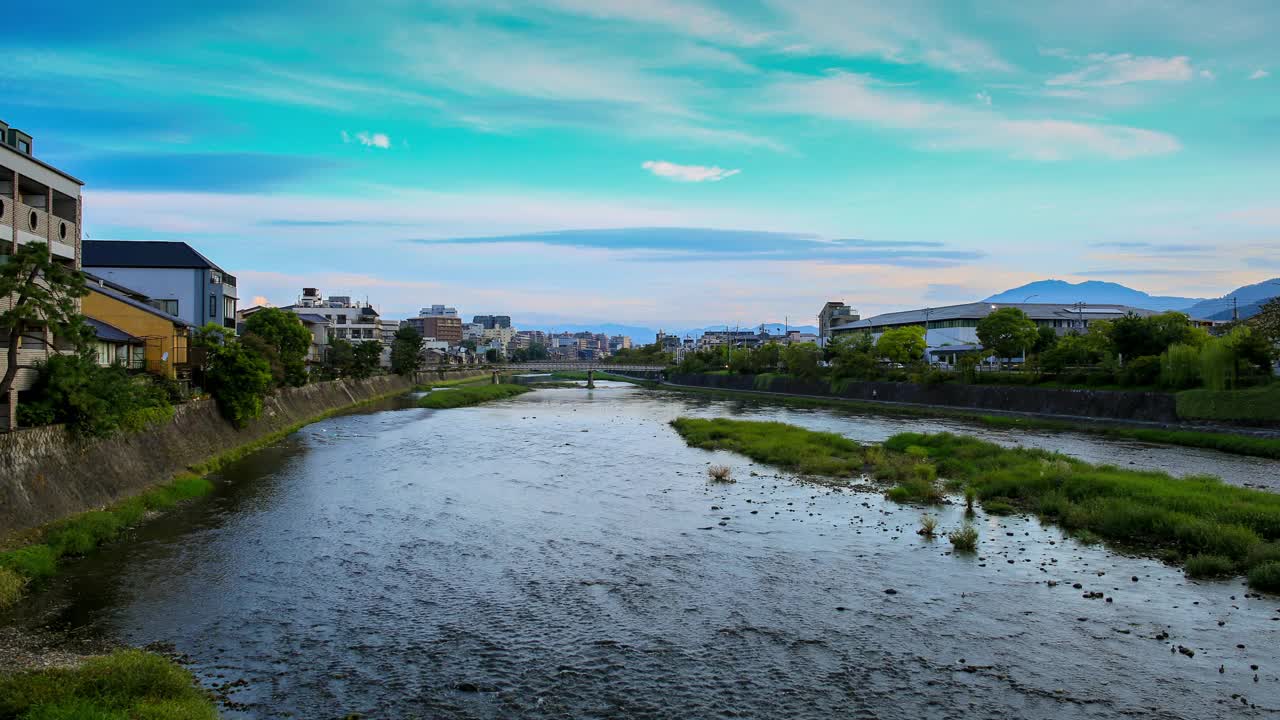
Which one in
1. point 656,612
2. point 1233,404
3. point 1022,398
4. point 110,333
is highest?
point 110,333

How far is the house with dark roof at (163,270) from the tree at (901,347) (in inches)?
2593

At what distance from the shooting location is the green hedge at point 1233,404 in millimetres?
42469

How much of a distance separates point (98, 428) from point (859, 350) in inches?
2987

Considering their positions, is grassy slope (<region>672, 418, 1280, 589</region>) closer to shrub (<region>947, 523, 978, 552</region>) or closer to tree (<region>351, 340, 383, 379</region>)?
shrub (<region>947, 523, 978, 552</region>)

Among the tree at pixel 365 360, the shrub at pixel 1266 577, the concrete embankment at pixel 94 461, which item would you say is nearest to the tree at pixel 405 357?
the tree at pixel 365 360

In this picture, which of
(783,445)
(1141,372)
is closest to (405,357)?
(783,445)

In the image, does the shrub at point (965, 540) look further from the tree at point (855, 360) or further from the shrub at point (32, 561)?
the tree at point (855, 360)

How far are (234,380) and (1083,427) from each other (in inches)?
1937

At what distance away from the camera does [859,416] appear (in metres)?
61.6

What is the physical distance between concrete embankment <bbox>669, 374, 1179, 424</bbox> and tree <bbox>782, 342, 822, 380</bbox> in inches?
85.0

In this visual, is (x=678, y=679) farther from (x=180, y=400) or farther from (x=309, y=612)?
(x=180, y=400)

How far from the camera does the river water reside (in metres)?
11.8

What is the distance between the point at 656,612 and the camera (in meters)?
15.4

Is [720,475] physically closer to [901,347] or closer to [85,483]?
[85,483]
